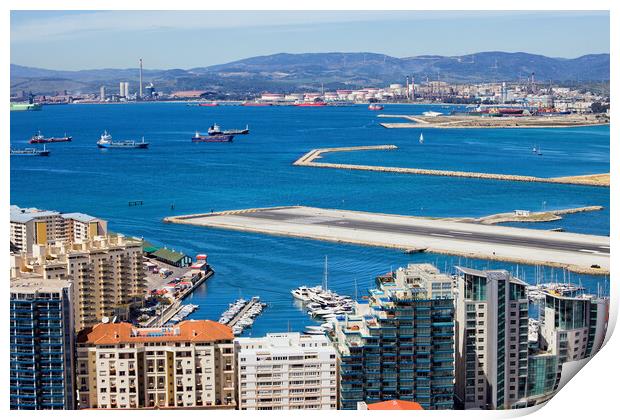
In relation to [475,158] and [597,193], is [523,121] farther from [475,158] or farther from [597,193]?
[597,193]

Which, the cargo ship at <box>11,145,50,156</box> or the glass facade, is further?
the cargo ship at <box>11,145,50,156</box>

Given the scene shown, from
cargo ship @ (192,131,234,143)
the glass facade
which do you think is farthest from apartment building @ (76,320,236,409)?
cargo ship @ (192,131,234,143)

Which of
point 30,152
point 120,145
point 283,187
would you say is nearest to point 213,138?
point 120,145

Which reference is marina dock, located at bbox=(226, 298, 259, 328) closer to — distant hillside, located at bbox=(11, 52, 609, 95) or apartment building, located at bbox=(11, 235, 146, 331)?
apartment building, located at bbox=(11, 235, 146, 331)

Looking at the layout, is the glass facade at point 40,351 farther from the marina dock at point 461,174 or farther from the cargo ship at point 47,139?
the cargo ship at point 47,139

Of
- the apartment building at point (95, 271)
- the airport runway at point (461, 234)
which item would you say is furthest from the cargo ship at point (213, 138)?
the apartment building at point (95, 271)

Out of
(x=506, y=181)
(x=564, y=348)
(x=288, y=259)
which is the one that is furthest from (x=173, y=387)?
(x=506, y=181)
